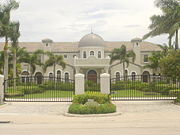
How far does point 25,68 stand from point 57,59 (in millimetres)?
10851

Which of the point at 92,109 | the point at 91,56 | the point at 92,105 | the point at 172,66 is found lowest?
the point at 92,109

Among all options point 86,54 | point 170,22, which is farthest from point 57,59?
point 170,22

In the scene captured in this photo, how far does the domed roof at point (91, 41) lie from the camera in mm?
57438

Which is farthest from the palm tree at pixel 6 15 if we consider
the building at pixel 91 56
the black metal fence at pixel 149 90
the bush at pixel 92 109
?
the building at pixel 91 56

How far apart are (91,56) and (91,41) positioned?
6.47m

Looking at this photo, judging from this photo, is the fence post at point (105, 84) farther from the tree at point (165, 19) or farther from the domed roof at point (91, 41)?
the domed roof at point (91, 41)

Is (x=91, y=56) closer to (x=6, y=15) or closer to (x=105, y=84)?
(x=6, y=15)

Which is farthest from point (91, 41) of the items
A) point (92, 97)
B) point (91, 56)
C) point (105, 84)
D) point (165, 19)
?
point (92, 97)

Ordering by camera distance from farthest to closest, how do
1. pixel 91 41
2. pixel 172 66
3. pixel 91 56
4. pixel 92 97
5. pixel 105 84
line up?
pixel 91 41
pixel 91 56
pixel 105 84
pixel 172 66
pixel 92 97

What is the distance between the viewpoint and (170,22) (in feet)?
113

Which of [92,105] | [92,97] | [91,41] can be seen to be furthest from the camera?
[91,41]

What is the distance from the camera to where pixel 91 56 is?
51781 millimetres

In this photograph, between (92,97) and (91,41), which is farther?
(91,41)

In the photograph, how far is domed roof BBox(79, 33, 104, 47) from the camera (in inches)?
2261
